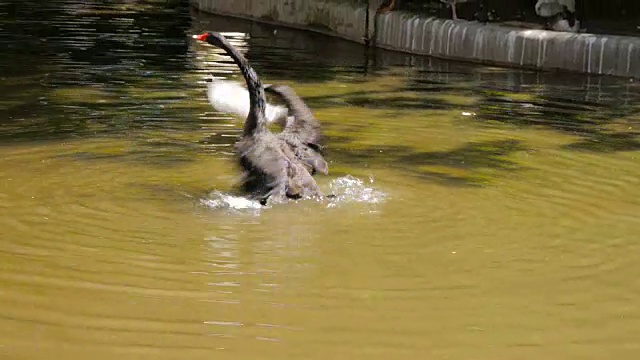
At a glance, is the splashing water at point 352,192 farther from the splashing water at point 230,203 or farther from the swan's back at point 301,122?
the splashing water at point 230,203

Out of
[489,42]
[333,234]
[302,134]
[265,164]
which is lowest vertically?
[333,234]

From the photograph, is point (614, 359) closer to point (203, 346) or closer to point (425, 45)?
point (203, 346)

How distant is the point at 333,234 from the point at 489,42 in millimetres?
10539

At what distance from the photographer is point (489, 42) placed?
17.4 m

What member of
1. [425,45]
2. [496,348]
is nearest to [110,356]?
[496,348]

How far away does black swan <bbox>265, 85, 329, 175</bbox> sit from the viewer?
8.74 meters

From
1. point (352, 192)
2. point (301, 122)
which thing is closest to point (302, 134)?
point (301, 122)

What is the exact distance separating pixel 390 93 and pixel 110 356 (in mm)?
9327

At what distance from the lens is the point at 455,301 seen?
620 centimetres

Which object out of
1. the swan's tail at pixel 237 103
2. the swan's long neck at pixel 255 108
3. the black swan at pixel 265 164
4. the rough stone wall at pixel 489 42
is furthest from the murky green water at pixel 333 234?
the rough stone wall at pixel 489 42

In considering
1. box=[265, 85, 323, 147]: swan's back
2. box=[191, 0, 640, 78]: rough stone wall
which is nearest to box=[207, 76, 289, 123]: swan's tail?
box=[265, 85, 323, 147]: swan's back

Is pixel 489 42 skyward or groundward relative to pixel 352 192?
skyward

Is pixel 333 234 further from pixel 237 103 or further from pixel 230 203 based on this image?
pixel 237 103

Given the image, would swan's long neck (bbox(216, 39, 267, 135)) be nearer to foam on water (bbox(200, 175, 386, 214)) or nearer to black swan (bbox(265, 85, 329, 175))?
black swan (bbox(265, 85, 329, 175))
